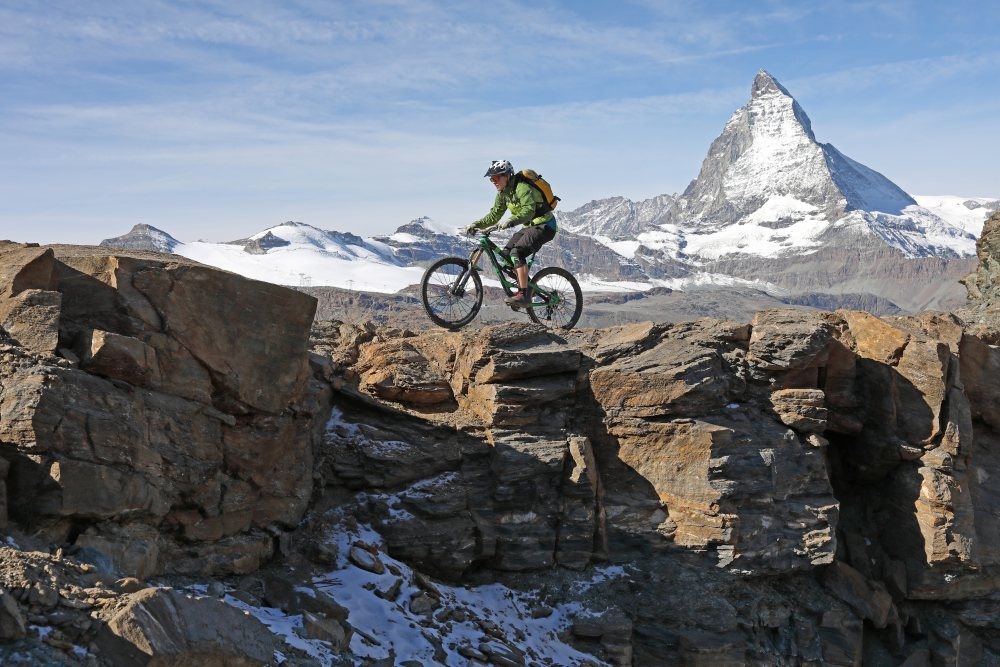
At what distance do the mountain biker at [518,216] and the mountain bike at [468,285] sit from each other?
11.7 inches

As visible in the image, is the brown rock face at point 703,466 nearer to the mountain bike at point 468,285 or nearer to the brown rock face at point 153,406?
the mountain bike at point 468,285

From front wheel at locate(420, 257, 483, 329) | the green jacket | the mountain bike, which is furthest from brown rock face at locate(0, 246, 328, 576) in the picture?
the green jacket

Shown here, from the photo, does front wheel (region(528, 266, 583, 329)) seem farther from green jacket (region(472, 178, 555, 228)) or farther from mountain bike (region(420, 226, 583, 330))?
green jacket (region(472, 178, 555, 228))

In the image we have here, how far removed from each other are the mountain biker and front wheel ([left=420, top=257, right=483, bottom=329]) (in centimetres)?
108

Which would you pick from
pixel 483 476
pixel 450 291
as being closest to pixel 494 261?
pixel 450 291

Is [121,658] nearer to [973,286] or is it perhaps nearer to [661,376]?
[661,376]

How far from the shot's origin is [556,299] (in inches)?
980

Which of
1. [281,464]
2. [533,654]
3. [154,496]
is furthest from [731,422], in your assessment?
[154,496]

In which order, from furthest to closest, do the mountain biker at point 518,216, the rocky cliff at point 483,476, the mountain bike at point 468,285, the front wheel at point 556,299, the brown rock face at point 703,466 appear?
1. the front wheel at point 556,299
2. the mountain bike at point 468,285
3. the mountain biker at point 518,216
4. the brown rock face at point 703,466
5. the rocky cliff at point 483,476

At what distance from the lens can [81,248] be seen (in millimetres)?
19625

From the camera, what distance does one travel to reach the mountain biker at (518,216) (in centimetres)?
2242

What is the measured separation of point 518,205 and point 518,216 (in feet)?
0.92

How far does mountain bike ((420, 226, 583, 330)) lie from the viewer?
75.2 ft

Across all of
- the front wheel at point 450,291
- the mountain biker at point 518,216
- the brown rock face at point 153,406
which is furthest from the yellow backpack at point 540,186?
the brown rock face at point 153,406
